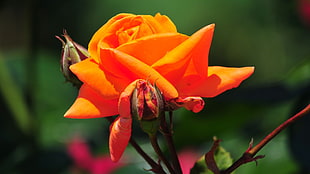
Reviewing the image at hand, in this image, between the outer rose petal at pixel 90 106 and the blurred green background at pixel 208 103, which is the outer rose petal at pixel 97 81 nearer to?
the outer rose petal at pixel 90 106

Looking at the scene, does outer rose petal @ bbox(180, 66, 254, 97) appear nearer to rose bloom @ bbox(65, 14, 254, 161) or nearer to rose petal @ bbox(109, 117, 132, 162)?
rose bloom @ bbox(65, 14, 254, 161)

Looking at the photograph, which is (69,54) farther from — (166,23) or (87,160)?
(87,160)

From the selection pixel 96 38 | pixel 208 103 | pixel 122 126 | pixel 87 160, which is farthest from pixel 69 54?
pixel 87 160

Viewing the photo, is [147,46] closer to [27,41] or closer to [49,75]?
[27,41]

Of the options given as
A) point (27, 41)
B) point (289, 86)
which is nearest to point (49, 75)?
point (27, 41)

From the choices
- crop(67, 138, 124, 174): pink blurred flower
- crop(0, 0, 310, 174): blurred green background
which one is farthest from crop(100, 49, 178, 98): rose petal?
crop(67, 138, 124, 174): pink blurred flower

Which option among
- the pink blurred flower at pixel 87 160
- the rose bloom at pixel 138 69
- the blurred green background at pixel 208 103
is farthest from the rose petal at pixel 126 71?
the pink blurred flower at pixel 87 160
